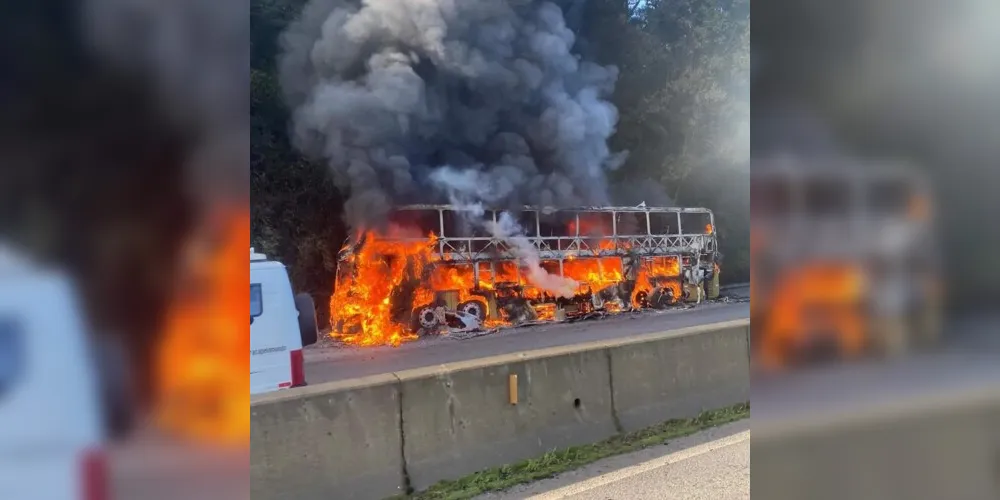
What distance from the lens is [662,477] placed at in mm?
3699

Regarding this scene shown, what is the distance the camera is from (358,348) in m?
3.21

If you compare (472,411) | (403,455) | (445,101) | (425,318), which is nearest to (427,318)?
(425,318)

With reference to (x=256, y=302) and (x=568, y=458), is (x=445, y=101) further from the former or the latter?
(x=568, y=458)

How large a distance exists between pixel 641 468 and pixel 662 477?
162 mm
